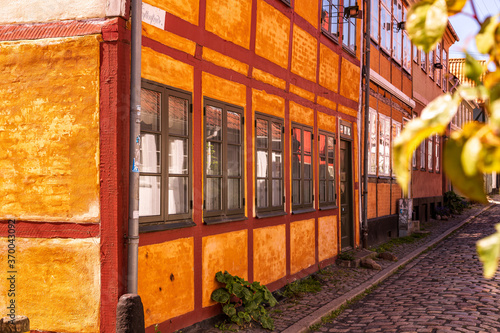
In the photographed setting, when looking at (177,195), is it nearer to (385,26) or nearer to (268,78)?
(268,78)

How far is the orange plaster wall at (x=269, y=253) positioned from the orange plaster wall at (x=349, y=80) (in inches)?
173

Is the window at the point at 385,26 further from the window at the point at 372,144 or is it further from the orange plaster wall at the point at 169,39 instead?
the orange plaster wall at the point at 169,39

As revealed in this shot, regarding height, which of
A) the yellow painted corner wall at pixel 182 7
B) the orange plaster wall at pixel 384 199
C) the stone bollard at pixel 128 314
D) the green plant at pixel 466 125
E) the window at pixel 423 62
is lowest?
the stone bollard at pixel 128 314

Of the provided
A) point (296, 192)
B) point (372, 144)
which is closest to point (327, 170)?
point (296, 192)

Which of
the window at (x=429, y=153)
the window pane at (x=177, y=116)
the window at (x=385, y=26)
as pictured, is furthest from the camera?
the window at (x=429, y=153)

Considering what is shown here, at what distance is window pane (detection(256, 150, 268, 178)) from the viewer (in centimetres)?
808

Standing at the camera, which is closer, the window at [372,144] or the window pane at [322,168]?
the window pane at [322,168]

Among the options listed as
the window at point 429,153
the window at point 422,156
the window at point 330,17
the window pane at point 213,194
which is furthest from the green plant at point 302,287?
the window at point 429,153

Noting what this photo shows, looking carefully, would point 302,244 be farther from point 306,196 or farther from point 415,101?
point 415,101

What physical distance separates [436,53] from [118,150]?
73.6 feet

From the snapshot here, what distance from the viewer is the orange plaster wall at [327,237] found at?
1048cm

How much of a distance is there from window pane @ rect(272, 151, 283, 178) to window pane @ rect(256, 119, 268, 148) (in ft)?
1.38

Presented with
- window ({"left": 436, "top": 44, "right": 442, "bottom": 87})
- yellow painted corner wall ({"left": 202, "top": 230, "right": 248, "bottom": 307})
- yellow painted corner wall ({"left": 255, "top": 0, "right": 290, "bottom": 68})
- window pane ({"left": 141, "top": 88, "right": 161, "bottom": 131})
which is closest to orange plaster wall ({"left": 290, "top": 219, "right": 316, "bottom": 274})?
yellow painted corner wall ({"left": 202, "top": 230, "right": 248, "bottom": 307})

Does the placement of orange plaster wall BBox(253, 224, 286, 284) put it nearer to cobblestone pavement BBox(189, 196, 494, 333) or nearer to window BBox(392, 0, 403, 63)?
cobblestone pavement BBox(189, 196, 494, 333)
